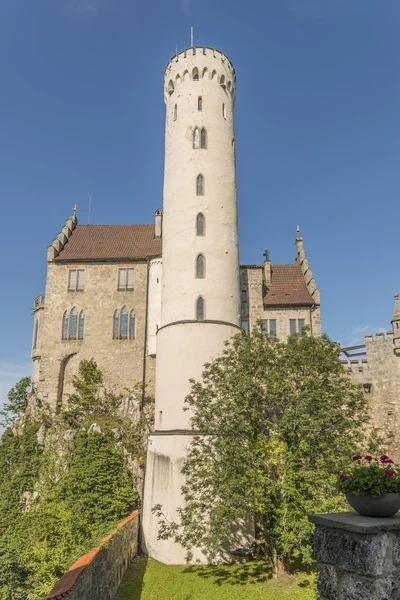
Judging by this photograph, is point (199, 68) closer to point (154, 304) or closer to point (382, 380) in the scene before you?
point (154, 304)

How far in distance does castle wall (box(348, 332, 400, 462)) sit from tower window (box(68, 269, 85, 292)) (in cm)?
2087

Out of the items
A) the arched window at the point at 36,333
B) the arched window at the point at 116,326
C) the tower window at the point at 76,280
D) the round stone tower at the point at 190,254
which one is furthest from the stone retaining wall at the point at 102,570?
the arched window at the point at 36,333

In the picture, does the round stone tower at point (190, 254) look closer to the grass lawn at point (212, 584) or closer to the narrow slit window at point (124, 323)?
the grass lawn at point (212, 584)

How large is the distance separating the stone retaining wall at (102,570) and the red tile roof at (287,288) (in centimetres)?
1826

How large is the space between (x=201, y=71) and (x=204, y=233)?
1071cm

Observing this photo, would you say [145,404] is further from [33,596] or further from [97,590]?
[97,590]

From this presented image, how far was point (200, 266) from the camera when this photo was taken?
80.2ft

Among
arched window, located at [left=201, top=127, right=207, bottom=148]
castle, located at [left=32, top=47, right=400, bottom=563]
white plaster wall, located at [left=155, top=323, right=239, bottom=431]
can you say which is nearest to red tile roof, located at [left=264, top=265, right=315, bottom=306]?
castle, located at [left=32, top=47, right=400, bottom=563]

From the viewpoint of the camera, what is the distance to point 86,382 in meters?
32.1

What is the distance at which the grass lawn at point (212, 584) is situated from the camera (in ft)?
50.6

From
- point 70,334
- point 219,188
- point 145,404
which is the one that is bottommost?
point 145,404

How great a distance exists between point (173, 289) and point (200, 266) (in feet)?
6.40

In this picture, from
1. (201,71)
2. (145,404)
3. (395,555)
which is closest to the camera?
(395,555)

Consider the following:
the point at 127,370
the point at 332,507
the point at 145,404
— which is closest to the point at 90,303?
the point at 127,370
